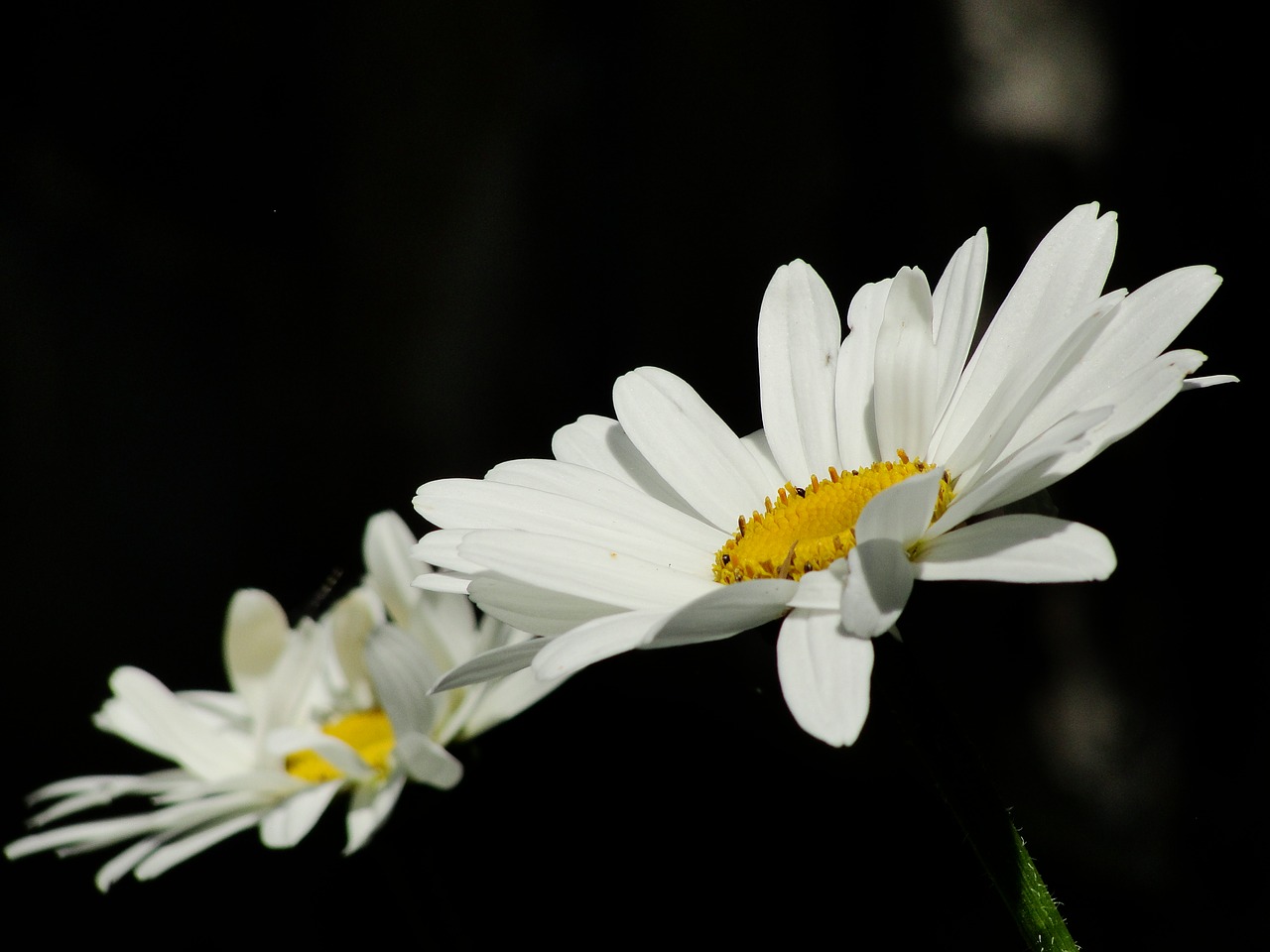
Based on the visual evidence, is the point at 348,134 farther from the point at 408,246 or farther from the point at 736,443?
the point at 736,443

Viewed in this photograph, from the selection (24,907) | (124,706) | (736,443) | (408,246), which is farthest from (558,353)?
(24,907)

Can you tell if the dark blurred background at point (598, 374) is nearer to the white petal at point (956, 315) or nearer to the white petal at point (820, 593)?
the white petal at point (956, 315)

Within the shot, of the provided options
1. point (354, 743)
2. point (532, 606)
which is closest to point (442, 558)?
point (532, 606)

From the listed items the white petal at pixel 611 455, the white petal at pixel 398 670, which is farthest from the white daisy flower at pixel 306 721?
the white petal at pixel 611 455

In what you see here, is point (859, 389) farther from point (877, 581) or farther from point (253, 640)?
point (253, 640)

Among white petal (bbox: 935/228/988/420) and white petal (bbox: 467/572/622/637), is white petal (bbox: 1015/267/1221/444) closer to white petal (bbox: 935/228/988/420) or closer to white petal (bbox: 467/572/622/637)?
white petal (bbox: 935/228/988/420)

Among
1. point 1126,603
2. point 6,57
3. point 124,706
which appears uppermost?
point 6,57
